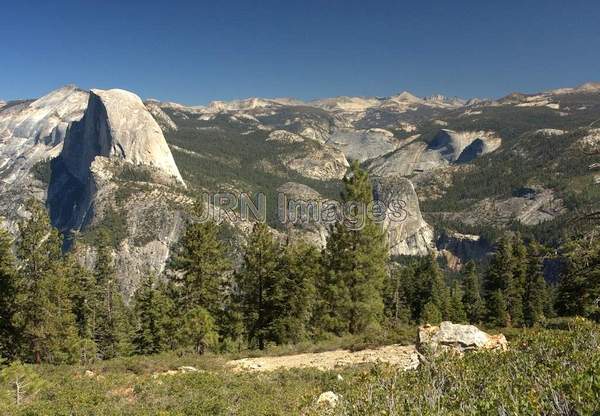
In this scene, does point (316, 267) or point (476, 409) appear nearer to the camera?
point (476, 409)

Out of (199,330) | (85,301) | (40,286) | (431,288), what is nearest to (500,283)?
(431,288)

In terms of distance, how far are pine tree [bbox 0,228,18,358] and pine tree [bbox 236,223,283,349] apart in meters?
14.4

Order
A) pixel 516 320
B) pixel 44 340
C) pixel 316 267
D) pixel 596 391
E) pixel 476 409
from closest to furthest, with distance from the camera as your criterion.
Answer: pixel 596 391 → pixel 476 409 → pixel 44 340 → pixel 316 267 → pixel 516 320

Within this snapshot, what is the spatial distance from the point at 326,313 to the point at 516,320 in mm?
32977

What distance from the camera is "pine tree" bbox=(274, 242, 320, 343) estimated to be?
101 ft

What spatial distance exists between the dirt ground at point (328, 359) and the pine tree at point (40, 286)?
42.1 feet

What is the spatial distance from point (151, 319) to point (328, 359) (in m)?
29.8

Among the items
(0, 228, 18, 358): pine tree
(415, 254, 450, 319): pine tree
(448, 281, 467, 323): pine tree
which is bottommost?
(448, 281, 467, 323): pine tree

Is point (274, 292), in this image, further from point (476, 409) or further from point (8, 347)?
point (476, 409)

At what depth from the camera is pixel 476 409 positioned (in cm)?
542

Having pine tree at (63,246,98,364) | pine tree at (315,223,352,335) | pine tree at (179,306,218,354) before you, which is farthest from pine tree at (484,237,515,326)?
pine tree at (63,246,98,364)

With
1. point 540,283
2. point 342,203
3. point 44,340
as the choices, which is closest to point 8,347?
point 44,340

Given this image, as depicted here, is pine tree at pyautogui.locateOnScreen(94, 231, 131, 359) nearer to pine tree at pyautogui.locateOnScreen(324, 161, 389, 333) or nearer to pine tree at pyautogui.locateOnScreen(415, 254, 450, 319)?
pine tree at pyautogui.locateOnScreen(324, 161, 389, 333)

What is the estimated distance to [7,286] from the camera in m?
26.5
